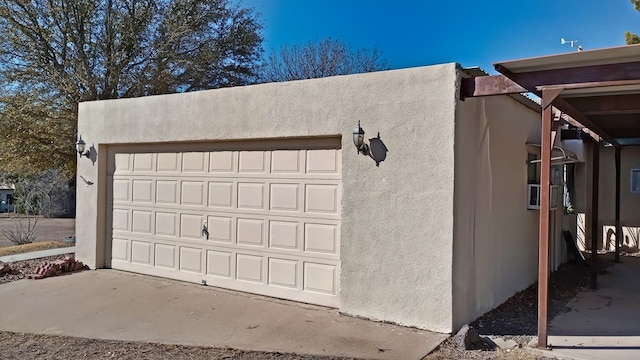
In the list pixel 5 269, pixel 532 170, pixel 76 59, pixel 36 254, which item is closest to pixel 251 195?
pixel 532 170

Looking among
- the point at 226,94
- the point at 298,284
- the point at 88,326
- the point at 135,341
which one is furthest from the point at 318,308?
the point at 226,94

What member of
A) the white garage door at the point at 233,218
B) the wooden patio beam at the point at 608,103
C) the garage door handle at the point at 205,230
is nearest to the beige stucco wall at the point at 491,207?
the wooden patio beam at the point at 608,103

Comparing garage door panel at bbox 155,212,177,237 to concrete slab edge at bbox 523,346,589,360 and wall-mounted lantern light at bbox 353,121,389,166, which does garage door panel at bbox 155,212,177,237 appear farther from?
concrete slab edge at bbox 523,346,589,360

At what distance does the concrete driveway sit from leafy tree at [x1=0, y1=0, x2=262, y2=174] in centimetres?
815

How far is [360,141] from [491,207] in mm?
2002

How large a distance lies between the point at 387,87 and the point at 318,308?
2.98m

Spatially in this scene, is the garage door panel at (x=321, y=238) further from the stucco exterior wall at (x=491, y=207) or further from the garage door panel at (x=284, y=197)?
the stucco exterior wall at (x=491, y=207)

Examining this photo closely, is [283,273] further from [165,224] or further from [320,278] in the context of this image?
[165,224]

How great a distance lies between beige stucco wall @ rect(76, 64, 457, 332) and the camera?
5.50 metres

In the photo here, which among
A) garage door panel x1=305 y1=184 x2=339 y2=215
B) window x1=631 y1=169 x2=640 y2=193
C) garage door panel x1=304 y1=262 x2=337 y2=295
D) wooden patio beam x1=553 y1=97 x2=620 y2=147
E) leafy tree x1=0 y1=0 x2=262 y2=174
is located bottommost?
garage door panel x1=304 y1=262 x2=337 y2=295

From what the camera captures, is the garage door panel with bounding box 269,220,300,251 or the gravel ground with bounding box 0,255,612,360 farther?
the garage door panel with bounding box 269,220,300,251

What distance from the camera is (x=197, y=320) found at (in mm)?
5957

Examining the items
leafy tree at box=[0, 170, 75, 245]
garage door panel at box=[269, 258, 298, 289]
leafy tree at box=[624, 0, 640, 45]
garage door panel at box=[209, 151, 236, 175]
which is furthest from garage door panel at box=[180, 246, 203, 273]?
leafy tree at box=[624, 0, 640, 45]

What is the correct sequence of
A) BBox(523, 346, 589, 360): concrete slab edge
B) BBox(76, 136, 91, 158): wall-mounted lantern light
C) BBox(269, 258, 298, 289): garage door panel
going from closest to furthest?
1. BBox(523, 346, 589, 360): concrete slab edge
2. BBox(269, 258, 298, 289): garage door panel
3. BBox(76, 136, 91, 158): wall-mounted lantern light
